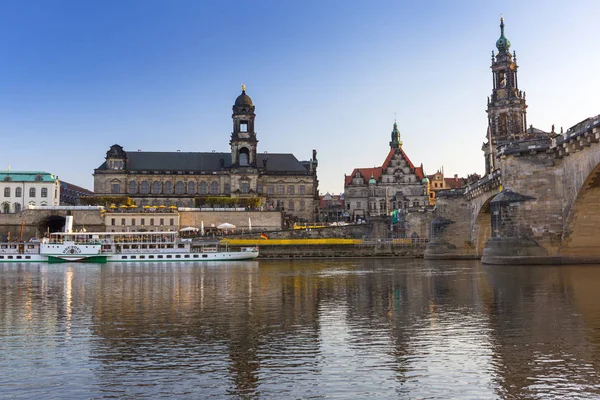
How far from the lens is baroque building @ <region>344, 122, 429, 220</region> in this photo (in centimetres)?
13612

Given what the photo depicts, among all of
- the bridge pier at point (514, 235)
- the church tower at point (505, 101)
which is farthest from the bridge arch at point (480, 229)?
the church tower at point (505, 101)

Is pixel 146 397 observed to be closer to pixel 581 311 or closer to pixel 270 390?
pixel 270 390

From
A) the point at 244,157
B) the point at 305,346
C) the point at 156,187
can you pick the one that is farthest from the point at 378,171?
the point at 305,346

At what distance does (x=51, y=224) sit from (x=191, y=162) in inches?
1293

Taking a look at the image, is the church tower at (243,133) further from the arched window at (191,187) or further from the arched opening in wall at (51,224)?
the arched opening in wall at (51,224)

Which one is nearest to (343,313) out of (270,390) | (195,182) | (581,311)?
(581,311)

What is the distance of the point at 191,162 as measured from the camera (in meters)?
125

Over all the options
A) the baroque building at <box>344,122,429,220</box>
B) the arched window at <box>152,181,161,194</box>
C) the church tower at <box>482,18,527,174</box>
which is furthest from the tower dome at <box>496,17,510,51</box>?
the arched window at <box>152,181,161,194</box>

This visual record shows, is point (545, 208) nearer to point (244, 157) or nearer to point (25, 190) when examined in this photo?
point (244, 157)

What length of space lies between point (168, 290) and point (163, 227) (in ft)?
234

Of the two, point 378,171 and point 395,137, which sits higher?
point 395,137

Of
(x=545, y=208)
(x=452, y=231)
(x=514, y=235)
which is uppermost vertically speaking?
(x=545, y=208)

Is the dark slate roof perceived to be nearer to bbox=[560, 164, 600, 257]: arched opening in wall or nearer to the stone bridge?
the stone bridge

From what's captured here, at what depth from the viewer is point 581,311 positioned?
18.1 meters
